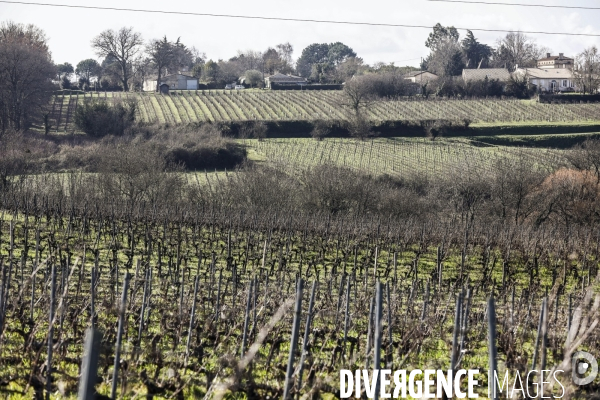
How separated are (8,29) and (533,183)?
4508cm

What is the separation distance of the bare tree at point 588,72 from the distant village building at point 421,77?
1358 centimetres

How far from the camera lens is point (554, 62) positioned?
88750mm

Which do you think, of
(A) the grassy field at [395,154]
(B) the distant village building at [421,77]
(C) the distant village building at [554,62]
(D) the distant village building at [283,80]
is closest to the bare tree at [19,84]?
(A) the grassy field at [395,154]

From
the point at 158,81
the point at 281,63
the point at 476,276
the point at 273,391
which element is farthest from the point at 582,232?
the point at 281,63

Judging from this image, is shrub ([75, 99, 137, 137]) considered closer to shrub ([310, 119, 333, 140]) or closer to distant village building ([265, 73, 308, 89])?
shrub ([310, 119, 333, 140])

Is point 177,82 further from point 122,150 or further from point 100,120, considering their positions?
point 122,150

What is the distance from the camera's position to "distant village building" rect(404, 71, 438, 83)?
7350 centimetres

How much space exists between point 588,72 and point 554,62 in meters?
23.3

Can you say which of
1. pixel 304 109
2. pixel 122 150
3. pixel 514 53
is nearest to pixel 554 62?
pixel 514 53

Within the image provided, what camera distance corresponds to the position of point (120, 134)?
152ft

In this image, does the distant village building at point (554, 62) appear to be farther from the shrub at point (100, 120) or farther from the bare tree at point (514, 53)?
the shrub at point (100, 120)

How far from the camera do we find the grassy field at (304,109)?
52.9m

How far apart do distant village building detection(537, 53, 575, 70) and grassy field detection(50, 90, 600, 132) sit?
85.0ft

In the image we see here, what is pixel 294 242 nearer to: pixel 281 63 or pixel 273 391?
pixel 273 391
